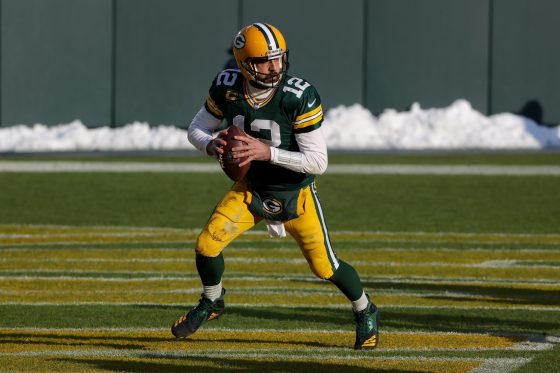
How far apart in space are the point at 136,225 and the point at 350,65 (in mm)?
13181

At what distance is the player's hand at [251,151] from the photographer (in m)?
6.81

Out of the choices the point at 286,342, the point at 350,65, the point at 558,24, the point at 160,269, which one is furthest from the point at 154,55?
the point at 286,342

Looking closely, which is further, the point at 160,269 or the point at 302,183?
the point at 160,269

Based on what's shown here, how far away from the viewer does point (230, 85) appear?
7090 millimetres

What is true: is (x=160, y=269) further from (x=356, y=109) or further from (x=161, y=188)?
(x=356, y=109)

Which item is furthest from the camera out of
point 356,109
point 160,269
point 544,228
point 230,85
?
point 356,109

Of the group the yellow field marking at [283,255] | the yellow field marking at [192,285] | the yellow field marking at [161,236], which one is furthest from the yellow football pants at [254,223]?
the yellow field marking at [161,236]

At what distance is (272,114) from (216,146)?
319 mm

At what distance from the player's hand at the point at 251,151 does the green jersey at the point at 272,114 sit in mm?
187

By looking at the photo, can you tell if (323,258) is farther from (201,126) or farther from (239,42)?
(239,42)

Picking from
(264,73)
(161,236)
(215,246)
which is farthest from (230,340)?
(161,236)

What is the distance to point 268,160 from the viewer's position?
6.89 m

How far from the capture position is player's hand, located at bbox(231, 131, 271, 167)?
22.3ft

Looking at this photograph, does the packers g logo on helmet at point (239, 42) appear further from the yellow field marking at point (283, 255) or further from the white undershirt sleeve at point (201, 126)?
the yellow field marking at point (283, 255)
